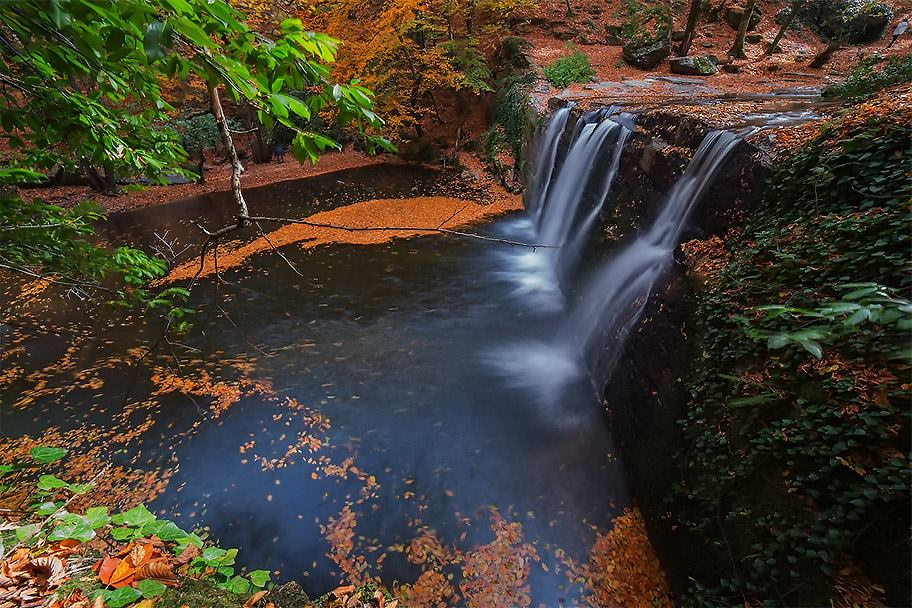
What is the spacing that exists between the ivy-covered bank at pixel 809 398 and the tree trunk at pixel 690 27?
11976 mm

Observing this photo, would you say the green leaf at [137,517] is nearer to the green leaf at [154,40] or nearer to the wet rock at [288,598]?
the wet rock at [288,598]

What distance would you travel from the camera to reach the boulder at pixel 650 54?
1393 centimetres

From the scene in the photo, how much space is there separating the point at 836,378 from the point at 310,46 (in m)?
3.38

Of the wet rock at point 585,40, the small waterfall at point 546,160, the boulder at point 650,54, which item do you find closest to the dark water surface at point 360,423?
the small waterfall at point 546,160

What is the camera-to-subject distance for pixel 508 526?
405 cm

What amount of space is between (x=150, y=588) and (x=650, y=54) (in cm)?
1762

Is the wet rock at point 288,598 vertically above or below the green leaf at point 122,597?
below

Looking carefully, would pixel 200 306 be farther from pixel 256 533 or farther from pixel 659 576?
pixel 659 576

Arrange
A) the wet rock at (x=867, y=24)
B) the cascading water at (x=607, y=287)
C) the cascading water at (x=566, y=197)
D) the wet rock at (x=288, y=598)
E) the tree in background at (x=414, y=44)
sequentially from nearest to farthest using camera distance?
the wet rock at (x=288, y=598)
the cascading water at (x=607, y=287)
the cascading water at (x=566, y=197)
the wet rock at (x=867, y=24)
the tree in background at (x=414, y=44)

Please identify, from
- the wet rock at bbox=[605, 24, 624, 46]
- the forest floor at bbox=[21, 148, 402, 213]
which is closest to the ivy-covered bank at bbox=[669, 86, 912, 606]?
the forest floor at bbox=[21, 148, 402, 213]

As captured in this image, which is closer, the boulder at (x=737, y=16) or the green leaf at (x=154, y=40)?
the green leaf at (x=154, y=40)

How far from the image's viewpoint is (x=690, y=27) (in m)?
13.4

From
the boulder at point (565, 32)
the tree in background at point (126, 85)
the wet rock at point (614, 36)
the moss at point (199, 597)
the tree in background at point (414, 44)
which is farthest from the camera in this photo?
the boulder at point (565, 32)

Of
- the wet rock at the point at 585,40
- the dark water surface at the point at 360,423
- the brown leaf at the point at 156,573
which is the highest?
the wet rock at the point at 585,40
